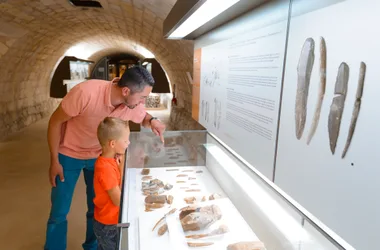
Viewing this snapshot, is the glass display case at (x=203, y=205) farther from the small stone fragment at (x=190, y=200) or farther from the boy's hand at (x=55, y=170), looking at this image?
the boy's hand at (x=55, y=170)

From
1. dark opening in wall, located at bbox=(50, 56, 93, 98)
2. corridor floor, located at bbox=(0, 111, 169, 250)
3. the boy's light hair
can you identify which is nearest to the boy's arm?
the boy's light hair

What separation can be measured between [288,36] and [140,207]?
1.25 meters

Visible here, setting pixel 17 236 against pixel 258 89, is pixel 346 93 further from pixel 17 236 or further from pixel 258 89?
pixel 17 236

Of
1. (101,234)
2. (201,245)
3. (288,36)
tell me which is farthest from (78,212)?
(288,36)

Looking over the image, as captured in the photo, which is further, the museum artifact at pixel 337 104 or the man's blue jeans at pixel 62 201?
the man's blue jeans at pixel 62 201

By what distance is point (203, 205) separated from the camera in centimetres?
190

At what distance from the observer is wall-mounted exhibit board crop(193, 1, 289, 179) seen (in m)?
1.43

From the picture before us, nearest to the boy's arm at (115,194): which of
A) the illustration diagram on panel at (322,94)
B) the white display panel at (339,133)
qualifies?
the white display panel at (339,133)

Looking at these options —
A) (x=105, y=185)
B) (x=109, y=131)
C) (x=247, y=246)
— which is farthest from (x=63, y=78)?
(x=247, y=246)

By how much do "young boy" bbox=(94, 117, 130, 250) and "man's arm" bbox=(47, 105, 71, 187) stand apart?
0.43 meters

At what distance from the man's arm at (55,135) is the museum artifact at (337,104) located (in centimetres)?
174

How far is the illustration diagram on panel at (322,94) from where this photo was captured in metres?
0.98

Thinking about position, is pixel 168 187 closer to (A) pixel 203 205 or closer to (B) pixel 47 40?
(A) pixel 203 205

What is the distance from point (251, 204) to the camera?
1.73m
